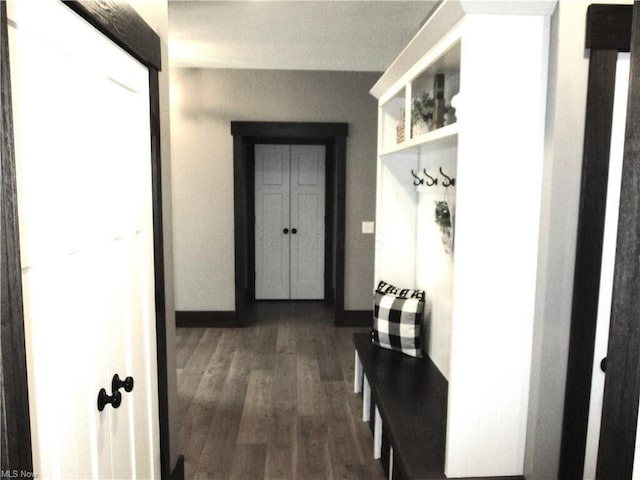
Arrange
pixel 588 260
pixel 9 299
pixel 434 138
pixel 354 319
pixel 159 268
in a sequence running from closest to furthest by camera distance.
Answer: pixel 9 299 < pixel 588 260 < pixel 159 268 < pixel 434 138 < pixel 354 319

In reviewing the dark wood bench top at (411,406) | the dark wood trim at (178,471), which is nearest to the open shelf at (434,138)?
the dark wood bench top at (411,406)

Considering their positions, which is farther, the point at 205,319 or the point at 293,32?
the point at 205,319

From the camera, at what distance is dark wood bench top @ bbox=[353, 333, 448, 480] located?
74.8 inches

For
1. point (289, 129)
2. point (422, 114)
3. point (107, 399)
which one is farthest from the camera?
point (289, 129)

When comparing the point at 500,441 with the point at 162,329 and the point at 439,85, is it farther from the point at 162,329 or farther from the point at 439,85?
the point at 439,85

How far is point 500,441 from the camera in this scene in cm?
182

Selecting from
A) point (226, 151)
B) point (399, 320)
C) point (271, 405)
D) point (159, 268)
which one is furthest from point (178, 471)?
point (226, 151)

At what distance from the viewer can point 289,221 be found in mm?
6078

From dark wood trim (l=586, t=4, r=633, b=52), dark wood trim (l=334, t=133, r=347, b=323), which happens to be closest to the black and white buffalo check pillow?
dark wood trim (l=586, t=4, r=633, b=52)

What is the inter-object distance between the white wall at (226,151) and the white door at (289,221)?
1080 mm

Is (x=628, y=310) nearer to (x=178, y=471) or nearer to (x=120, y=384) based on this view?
(x=120, y=384)

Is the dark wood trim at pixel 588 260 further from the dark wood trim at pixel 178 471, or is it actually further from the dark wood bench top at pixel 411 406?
the dark wood trim at pixel 178 471

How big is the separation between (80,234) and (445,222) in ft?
5.71

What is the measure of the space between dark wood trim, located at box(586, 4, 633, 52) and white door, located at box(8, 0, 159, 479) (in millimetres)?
1412
